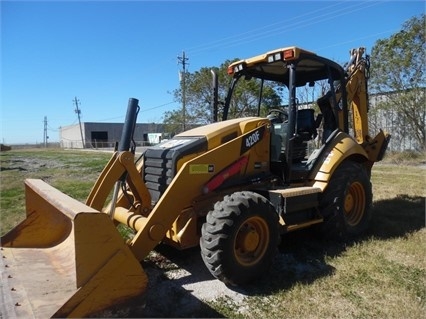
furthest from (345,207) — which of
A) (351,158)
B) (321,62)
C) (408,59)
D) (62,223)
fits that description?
(408,59)

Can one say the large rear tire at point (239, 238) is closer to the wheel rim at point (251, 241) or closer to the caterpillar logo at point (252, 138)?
the wheel rim at point (251, 241)

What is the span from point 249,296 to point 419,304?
160cm

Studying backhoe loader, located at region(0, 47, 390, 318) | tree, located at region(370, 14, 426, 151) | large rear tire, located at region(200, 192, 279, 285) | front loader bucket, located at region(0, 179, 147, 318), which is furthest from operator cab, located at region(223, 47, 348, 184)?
tree, located at region(370, 14, 426, 151)

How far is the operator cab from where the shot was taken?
5.45 meters

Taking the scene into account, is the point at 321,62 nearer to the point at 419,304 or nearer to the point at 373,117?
the point at 419,304

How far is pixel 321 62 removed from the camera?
19.2 ft

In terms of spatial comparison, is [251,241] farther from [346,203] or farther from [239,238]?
[346,203]

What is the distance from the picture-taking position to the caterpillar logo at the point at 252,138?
16.4ft

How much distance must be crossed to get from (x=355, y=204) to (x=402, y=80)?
635 inches

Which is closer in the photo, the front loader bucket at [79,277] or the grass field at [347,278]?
the front loader bucket at [79,277]

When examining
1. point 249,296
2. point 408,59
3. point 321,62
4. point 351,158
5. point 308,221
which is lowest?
point 249,296

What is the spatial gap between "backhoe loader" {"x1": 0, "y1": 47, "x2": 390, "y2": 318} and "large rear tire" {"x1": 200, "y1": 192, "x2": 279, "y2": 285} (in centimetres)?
1

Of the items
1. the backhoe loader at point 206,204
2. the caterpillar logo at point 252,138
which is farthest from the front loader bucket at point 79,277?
the caterpillar logo at point 252,138

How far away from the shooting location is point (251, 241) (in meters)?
4.37
